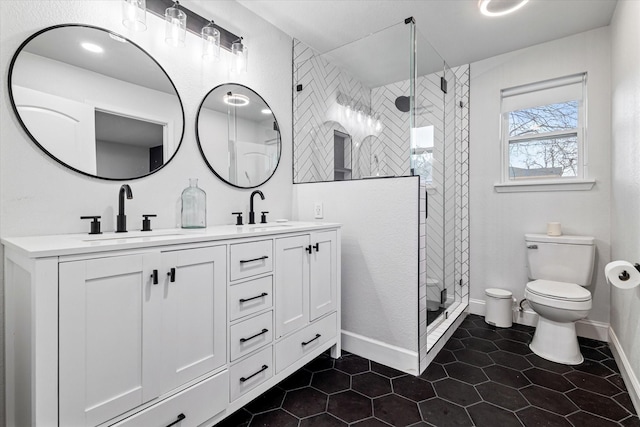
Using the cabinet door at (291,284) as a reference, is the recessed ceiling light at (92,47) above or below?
above

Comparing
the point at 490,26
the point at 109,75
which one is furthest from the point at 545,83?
the point at 109,75

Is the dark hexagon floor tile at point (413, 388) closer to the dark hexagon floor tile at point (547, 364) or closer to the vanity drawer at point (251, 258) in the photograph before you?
the dark hexagon floor tile at point (547, 364)

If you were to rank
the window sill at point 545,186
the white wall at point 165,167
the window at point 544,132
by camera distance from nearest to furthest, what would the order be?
the white wall at point 165,167, the window sill at point 545,186, the window at point 544,132

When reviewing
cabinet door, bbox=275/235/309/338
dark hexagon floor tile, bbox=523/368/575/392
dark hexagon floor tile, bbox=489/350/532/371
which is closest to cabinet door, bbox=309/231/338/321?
cabinet door, bbox=275/235/309/338

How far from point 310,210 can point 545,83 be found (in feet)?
7.82

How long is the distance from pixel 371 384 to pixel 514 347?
1251mm

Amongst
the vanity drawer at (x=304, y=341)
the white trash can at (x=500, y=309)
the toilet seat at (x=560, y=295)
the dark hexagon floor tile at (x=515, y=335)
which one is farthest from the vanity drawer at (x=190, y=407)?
the white trash can at (x=500, y=309)

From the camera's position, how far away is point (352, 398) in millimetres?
1652

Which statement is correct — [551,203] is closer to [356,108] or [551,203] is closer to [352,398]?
[356,108]

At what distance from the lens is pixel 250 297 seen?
4.82 feet

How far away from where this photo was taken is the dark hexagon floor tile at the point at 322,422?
1.45 m

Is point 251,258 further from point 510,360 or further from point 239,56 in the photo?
point 510,360

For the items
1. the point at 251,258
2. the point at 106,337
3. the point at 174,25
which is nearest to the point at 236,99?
the point at 174,25

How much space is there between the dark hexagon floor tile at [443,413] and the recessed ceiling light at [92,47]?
7.88 feet
